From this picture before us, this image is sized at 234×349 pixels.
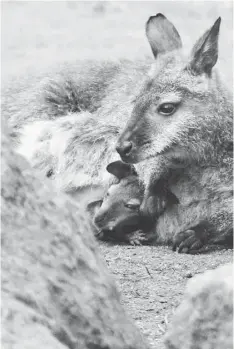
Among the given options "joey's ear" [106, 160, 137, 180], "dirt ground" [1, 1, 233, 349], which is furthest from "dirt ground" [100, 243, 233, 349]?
"dirt ground" [1, 1, 233, 349]

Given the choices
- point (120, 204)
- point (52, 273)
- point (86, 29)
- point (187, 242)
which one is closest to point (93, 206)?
point (120, 204)

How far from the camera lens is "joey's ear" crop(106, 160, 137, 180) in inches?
172

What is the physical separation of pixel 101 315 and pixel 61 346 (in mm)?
207

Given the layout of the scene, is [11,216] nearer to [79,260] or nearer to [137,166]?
[79,260]

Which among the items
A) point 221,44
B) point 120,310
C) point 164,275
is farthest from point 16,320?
point 221,44

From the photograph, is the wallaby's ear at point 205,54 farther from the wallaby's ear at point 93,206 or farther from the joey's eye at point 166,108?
the wallaby's ear at point 93,206

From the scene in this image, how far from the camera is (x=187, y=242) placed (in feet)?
13.0

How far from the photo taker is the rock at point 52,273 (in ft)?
5.07

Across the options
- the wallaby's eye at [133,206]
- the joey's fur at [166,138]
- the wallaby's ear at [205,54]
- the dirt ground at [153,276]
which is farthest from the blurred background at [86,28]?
the dirt ground at [153,276]

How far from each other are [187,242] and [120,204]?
0.49 meters

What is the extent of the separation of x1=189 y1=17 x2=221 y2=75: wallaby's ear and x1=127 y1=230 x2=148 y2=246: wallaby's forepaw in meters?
0.97

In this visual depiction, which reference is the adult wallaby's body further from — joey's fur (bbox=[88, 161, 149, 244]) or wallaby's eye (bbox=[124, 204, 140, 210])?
wallaby's eye (bbox=[124, 204, 140, 210])

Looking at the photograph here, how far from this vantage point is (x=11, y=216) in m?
1.64

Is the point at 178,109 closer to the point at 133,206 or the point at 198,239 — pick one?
the point at 133,206
